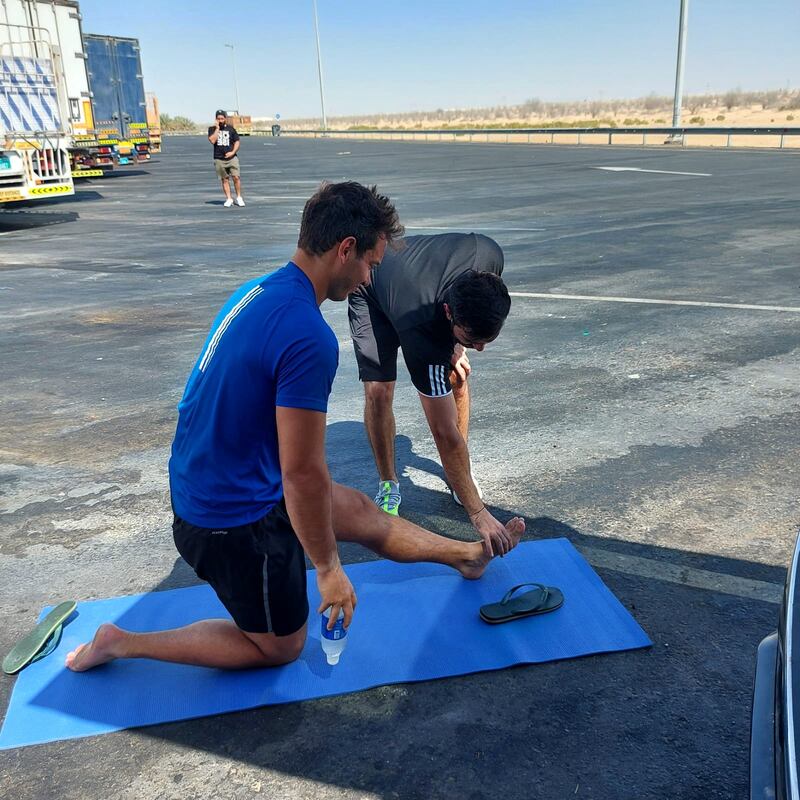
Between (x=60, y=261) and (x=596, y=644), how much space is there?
35.8 feet

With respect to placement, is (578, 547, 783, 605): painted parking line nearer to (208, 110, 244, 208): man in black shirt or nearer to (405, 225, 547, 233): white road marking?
(405, 225, 547, 233): white road marking

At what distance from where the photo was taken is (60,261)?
467 inches

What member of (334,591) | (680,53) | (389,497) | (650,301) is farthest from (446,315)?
(680,53)

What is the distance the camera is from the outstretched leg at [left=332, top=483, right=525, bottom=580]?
10.3 feet

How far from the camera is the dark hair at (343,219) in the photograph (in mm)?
2352

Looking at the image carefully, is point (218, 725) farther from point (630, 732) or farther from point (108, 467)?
point (108, 467)

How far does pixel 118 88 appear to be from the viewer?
27969 mm

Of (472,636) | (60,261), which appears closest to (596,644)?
(472,636)

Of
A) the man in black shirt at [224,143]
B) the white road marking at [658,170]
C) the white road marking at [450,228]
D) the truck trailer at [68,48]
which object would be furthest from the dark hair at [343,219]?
the white road marking at [658,170]

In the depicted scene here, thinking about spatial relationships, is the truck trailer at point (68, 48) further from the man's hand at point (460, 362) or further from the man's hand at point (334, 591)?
the man's hand at point (334, 591)

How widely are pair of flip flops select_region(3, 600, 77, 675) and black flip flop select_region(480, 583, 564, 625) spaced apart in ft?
5.48

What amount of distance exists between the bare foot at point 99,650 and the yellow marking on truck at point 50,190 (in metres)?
14.7

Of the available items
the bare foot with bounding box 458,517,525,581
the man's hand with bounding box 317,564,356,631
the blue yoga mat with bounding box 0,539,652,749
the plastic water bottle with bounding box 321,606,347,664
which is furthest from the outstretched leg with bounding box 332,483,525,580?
the man's hand with bounding box 317,564,356,631

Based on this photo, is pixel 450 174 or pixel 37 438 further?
pixel 450 174
